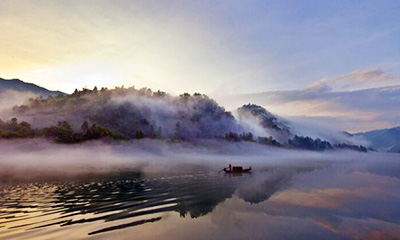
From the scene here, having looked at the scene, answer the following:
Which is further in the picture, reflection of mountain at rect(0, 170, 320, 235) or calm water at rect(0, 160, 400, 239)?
reflection of mountain at rect(0, 170, 320, 235)

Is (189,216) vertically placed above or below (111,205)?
below

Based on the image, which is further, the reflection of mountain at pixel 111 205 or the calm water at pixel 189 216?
the reflection of mountain at pixel 111 205

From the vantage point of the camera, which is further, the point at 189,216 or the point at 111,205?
the point at 111,205

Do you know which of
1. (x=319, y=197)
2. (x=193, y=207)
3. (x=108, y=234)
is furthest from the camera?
(x=319, y=197)

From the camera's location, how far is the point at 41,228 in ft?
73.6

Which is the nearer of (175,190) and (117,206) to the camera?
(117,206)

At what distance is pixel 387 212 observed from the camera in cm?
3347

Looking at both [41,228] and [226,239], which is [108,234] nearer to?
[41,228]

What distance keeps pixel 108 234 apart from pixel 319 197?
3488 cm

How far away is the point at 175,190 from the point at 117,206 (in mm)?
15151

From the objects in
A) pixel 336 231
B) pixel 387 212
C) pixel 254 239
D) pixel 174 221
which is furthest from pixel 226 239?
pixel 387 212

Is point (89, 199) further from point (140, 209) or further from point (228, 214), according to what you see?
point (228, 214)

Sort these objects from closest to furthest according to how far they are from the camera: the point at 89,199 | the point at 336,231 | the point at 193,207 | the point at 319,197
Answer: the point at 336,231
the point at 193,207
the point at 89,199
the point at 319,197

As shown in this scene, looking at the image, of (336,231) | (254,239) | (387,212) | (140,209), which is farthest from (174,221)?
(387,212)
